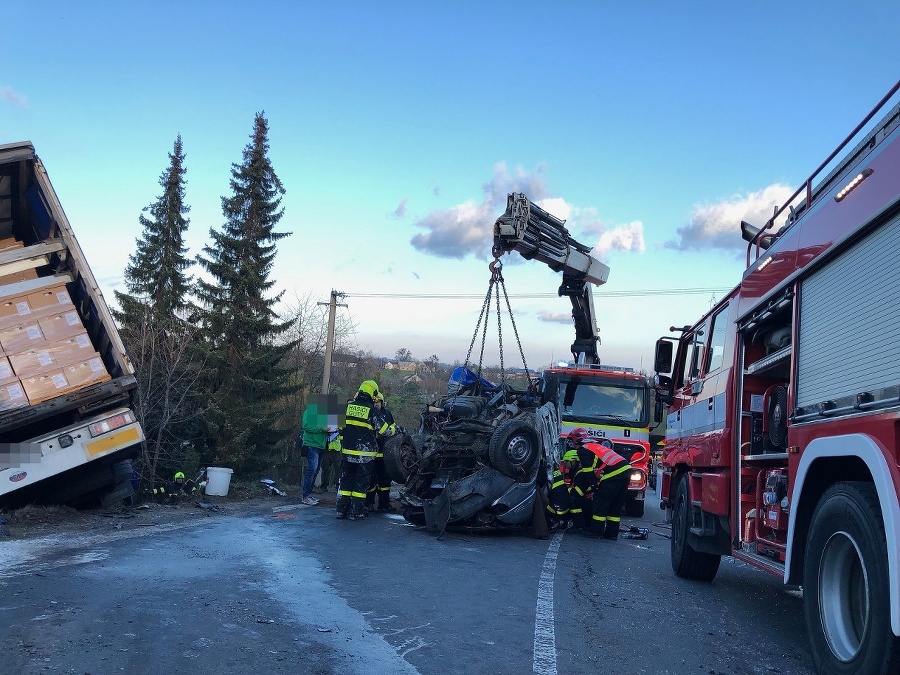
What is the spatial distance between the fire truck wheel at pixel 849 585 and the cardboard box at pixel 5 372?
289 inches

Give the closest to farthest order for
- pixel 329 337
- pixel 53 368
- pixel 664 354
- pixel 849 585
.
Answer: pixel 849 585 < pixel 53 368 < pixel 664 354 < pixel 329 337

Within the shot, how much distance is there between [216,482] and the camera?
38.7 feet

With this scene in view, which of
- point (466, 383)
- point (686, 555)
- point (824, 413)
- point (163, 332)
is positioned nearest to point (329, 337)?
point (163, 332)

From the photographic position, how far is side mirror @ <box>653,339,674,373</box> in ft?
29.5

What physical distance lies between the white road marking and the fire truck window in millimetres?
2506

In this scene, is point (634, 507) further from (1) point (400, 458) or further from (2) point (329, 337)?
(2) point (329, 337)

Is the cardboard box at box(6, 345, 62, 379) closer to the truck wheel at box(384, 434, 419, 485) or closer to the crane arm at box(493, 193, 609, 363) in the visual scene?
the truck wheel at box(384, 434, 419, 485)

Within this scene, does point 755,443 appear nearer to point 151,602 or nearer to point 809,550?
point 809,550

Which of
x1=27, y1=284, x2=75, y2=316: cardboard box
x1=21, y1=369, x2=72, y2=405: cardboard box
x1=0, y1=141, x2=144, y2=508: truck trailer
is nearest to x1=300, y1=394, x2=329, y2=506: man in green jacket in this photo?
x1=0, y1=141, x2=144, y2=508: truck trailer

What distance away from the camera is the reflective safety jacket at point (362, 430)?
1028 centimetres

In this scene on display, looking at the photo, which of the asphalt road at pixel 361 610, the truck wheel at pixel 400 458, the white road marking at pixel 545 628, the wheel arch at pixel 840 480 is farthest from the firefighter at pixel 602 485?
the wheel arch at pixel 840 480

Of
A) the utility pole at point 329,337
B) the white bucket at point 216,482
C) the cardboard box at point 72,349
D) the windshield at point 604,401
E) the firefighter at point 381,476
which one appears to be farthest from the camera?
the utility pole at point 329,337

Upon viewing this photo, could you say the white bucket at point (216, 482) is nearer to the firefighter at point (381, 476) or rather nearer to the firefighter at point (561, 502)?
the firefighter at point (381, 476)

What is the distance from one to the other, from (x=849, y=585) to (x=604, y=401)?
10264 millimetres
